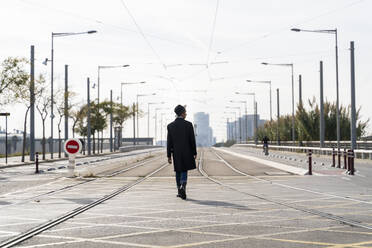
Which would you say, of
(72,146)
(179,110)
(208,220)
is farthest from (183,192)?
(72,146)

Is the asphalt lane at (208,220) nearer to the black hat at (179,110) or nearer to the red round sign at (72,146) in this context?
the black hat at (179,110)

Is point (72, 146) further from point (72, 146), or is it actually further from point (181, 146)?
point (181, 146)

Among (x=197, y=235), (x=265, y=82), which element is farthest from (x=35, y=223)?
(x=265, y=82)

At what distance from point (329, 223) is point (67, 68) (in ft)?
155

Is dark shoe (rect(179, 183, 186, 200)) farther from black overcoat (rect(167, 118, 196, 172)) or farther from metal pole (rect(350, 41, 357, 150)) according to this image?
metal pole (rect(350, 41, 357, 150))

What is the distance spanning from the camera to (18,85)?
1526 inches

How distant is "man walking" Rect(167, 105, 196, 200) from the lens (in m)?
12.7

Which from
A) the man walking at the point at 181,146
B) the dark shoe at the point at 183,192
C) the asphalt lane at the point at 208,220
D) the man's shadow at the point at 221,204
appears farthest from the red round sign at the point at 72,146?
the man's shadow at the point at 221,204

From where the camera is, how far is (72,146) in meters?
20.8

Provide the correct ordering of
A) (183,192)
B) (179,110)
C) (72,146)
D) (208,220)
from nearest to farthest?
(208,220) → (183,192) → (179,110) → (72,146)

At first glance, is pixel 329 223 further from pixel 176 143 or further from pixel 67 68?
pixel 67 68

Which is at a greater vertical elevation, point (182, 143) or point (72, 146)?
point (182, 143)

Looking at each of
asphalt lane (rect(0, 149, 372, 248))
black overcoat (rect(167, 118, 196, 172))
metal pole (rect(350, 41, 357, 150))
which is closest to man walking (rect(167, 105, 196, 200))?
black overcoat (rect(167, 118, 196, 172))

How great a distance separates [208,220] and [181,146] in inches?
148
